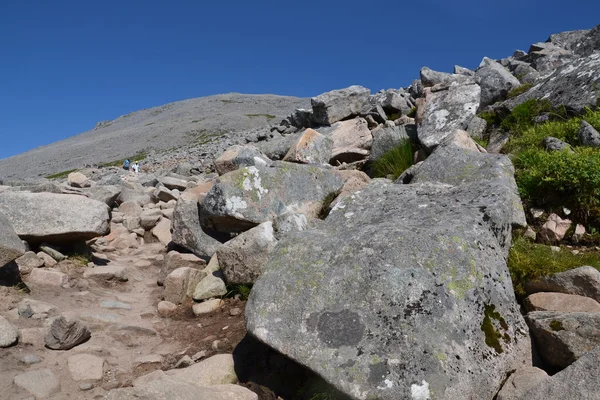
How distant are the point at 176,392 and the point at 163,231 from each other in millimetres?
8200

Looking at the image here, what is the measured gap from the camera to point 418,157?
10734mm

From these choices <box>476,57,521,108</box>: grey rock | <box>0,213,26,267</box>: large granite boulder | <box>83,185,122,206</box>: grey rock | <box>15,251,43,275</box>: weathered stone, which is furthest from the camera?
<box>476,57,521,108</box>: grey rock

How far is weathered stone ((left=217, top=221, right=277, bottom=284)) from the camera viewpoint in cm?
726

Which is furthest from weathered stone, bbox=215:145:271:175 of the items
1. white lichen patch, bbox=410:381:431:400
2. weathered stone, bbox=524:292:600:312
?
white lichen patch, bbox=410:381:431:400

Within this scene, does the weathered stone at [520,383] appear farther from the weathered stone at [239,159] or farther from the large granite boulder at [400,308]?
the weathered stone at [239,159]

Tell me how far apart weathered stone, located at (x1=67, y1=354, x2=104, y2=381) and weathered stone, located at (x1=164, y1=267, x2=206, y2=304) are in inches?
85.5

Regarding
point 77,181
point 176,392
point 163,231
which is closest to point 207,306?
point 176,392

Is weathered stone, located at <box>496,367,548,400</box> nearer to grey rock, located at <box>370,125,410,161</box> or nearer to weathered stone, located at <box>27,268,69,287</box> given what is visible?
weathered stone, located at <box>27,268,69,287</box>

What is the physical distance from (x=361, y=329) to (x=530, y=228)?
14.3ft

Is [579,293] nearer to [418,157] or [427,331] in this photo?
[427,331]

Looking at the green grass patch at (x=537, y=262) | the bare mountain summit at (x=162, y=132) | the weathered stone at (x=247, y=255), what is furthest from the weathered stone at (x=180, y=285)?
the bare mountain summit at (x=162, y=132)

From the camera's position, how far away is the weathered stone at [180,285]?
7.95m

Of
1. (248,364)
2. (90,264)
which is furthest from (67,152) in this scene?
(248,364)

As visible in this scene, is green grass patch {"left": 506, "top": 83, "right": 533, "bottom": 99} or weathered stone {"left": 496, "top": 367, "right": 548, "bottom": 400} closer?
weathered stone {"left": 496, "top": 367, "right": 548, "bottom": 400}
